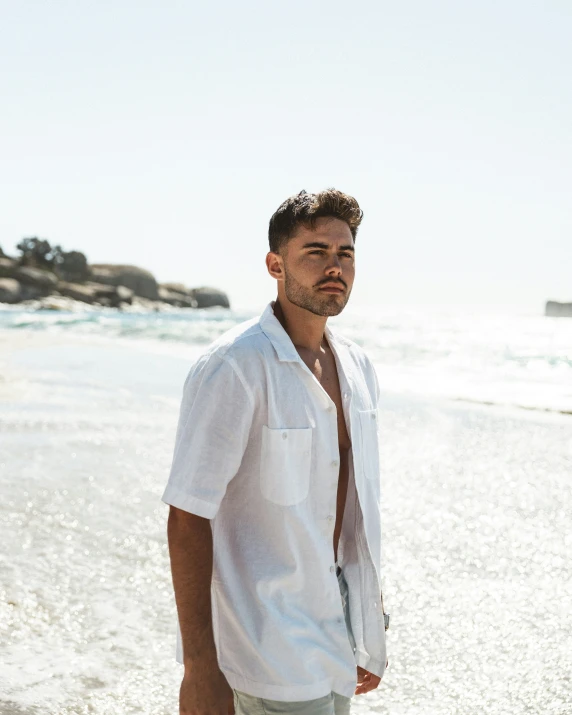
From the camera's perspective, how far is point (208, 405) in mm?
1904

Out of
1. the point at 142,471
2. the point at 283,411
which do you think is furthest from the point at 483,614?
the point at 142,471

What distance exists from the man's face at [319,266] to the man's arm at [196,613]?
2.17 ft

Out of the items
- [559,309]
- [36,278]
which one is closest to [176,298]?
[36,278]

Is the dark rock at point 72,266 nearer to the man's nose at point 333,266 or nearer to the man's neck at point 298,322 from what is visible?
the man's neck at point 298,322

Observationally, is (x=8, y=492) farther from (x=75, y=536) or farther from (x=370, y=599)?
(x=370, y=599)

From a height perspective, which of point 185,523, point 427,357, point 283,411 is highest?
point 283,411

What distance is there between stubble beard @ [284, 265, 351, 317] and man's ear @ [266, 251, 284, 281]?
26 mm

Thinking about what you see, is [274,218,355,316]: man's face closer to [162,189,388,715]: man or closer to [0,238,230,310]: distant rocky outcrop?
[162,189,388,715]: man

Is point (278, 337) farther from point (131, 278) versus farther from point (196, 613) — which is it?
point (131, 278)

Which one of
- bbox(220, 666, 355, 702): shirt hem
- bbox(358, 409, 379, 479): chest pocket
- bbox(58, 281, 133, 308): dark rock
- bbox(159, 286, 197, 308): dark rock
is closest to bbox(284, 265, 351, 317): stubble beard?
bbox(358, 409, 379, 479): chest pocket

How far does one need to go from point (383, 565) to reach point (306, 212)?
11.6 ft

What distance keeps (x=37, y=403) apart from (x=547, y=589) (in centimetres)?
801

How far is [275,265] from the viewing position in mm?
2201

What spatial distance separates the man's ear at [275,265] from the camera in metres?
2.18
